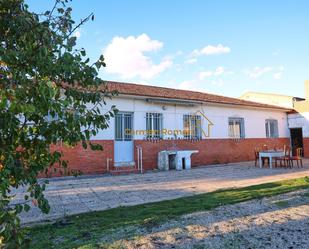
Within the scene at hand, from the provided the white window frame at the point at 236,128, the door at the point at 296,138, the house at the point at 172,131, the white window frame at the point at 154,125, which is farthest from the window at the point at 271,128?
the white window frame at the point at 154,125

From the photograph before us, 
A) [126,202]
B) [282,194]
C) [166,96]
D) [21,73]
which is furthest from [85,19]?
[166,96]

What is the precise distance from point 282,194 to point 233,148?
10.8m

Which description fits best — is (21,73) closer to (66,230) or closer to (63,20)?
(63,20)

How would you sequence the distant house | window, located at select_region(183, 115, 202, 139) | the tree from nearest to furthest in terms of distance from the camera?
the tree
window, located at select_region(183, 115, 202, 139)
the distant house

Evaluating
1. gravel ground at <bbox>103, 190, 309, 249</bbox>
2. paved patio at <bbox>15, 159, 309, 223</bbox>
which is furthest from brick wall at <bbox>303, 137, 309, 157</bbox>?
gravel ground at <bbox>103, 190, 309, 249</bbox>

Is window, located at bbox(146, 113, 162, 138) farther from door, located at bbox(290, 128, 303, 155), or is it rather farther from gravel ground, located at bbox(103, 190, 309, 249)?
door, located at bbox(290, 128, 303, 155)

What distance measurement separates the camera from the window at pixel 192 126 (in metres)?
15.8

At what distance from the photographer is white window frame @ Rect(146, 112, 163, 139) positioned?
14454 mm

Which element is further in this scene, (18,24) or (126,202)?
(126,202)

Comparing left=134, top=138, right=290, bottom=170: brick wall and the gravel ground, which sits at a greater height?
left=134, top=138, right=290, bottom=170: brick wall

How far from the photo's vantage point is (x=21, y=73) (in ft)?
6.55

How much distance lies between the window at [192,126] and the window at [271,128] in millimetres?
7013

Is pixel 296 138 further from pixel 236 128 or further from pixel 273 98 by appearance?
pixel 236 128

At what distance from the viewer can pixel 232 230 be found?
448cm
